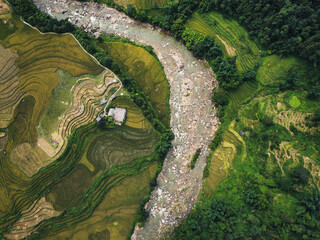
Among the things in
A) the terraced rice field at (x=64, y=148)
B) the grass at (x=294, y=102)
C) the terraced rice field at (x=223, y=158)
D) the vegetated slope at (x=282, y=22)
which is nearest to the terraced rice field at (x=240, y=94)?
the terraced rice field at (x=223, y=158)

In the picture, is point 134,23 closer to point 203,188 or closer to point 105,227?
point 203,188

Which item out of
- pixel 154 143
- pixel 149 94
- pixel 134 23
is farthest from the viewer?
pixel 134 23

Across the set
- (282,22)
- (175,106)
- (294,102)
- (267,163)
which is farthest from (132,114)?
(282,22)

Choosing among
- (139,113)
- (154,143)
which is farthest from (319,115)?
(139,113)

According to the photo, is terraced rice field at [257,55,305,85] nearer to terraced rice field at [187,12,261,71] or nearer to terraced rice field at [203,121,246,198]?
terraced rice field at [187,12,261,71]

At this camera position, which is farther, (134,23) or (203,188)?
(134,23)

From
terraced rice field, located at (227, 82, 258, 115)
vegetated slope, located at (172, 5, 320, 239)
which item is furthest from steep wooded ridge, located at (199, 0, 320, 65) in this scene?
terraced rice field, located at (227, 82, 258, 115)
